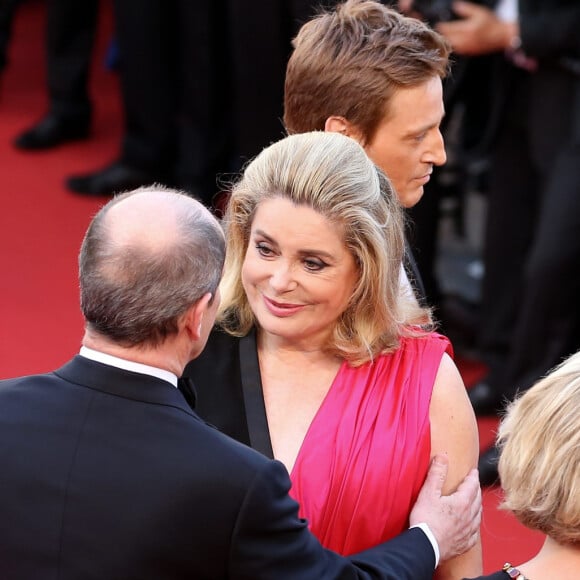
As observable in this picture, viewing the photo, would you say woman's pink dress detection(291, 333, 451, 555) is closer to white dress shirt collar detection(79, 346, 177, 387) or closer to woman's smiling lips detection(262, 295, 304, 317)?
woman's smiling lips detection(262, 295, 304, 317)

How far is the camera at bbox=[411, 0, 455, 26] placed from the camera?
4.67m

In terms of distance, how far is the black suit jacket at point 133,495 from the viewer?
1922 millimetres

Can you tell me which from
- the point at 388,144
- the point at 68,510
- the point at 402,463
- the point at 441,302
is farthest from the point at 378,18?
the point at 441,302

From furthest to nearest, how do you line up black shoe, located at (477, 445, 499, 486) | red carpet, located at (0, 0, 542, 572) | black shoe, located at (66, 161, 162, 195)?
black shoe, located at (66, 161, 162, 195), red carpet, located at (0, 0, 542, 572), black shoe, located at (477, 445, 499, 486)

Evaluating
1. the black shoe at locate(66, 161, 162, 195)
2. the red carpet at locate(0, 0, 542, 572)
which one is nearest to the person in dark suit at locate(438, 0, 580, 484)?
the red carpet at locate(0, 0, 542, 572)

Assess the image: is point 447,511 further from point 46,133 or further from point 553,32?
point 46,133

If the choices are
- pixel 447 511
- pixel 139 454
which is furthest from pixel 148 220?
pixel 447 511

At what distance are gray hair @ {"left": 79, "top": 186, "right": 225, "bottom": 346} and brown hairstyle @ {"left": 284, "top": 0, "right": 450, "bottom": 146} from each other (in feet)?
2.78

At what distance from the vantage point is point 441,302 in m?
5.24

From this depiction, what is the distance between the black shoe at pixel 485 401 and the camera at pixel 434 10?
1389 millimetres

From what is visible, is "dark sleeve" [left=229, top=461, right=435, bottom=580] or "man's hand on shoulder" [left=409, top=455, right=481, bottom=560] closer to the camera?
"dark sleeve" [left=229, top=461, right=435, bottom=580]

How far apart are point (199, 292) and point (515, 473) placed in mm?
614

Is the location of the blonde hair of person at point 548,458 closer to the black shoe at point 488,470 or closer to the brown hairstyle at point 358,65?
the brown hairstyle at point 358,65

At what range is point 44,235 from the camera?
592cm
